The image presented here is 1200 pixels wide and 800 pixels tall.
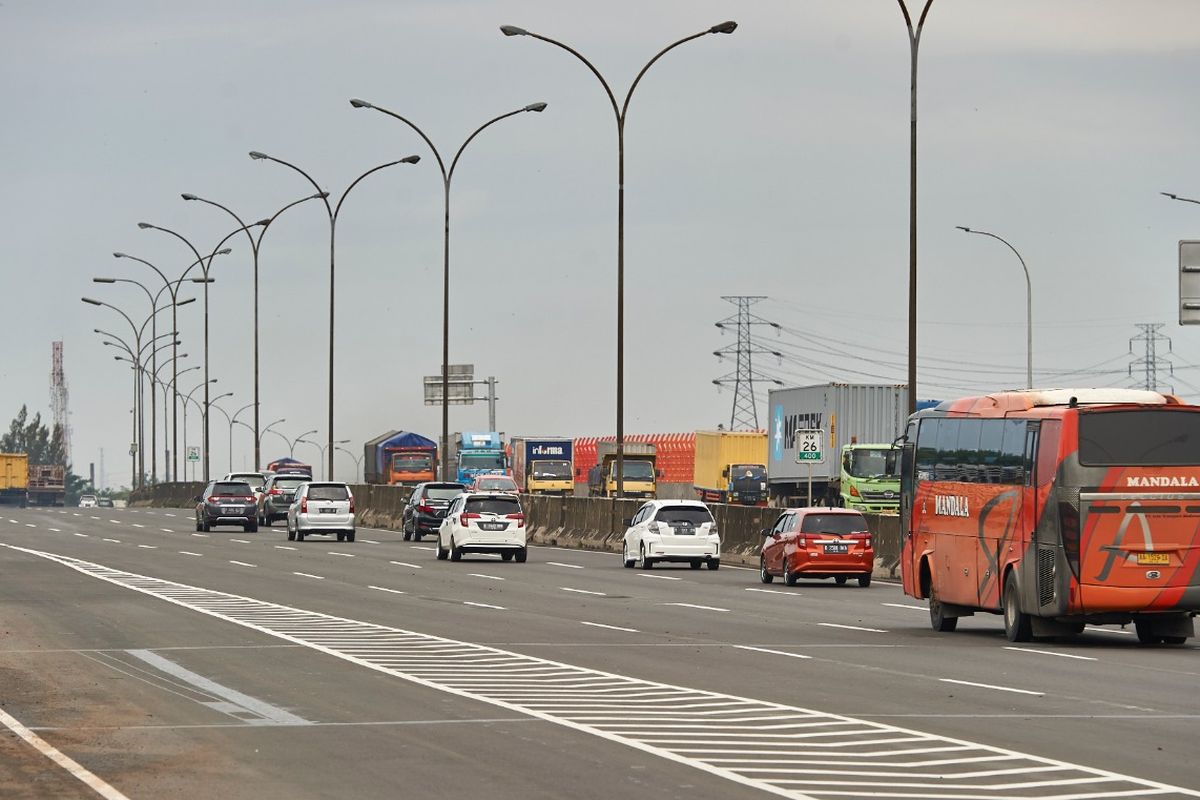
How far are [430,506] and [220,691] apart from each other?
137ft

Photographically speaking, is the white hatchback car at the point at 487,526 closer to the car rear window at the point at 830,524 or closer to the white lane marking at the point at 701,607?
the car rear window at the point at 830,524

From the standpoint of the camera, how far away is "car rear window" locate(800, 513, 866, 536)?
3866 cm

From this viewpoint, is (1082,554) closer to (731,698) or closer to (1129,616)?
(1129,616)

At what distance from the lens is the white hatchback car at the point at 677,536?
44.9m

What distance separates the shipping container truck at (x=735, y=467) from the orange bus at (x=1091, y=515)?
198ft

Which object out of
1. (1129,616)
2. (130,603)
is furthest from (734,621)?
(130,603)

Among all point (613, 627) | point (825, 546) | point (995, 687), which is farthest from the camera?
point (825, 546)

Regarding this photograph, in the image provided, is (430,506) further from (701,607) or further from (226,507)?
(701,607)

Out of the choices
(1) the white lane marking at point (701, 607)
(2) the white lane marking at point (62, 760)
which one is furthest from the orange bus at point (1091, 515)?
(2) the white lane marking at point (62, 760)

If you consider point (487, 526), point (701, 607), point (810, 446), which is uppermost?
point (810, 446)

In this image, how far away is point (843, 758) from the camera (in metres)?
13.4

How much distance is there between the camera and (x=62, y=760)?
1327cm

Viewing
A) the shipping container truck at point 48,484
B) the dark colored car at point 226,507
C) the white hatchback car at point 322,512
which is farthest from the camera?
the shipping container truck at point 48,484

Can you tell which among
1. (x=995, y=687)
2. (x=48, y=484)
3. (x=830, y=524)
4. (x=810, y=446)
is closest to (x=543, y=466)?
(x=810, y=446)
